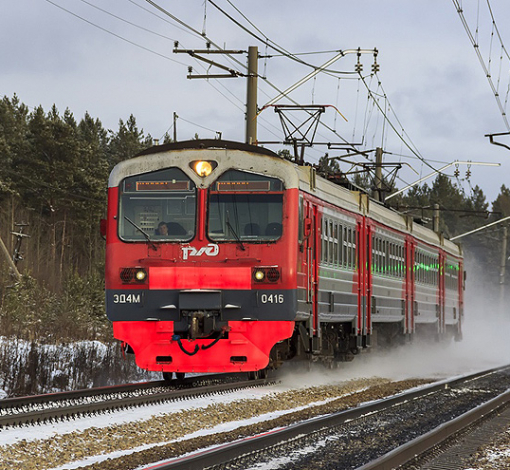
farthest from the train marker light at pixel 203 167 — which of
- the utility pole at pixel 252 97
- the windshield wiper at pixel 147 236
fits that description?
the utility pole at pixel 252 97

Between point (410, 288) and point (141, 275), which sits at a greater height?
point (410, 288)

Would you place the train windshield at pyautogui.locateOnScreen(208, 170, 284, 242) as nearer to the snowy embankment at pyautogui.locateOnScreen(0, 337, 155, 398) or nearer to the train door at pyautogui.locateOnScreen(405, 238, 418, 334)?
the snowy embankment at pyautogui.locateOnScreen(0, 337, 155, 398)

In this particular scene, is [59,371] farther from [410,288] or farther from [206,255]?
[410,288]

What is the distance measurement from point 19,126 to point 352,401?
2039 inches

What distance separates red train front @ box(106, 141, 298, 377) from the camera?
13.2 meters

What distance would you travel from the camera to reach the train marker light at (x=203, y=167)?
13.6 m

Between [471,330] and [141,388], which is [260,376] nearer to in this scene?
[141,388]

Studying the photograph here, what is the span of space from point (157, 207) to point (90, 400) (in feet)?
9.32

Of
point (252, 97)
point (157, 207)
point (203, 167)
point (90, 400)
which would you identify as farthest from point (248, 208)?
point (252, 97)

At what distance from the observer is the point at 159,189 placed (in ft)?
44.6

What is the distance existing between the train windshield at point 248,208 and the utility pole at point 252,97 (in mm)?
6693

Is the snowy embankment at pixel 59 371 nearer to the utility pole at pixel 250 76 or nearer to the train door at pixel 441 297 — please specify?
the utility pole at pixel 250 76

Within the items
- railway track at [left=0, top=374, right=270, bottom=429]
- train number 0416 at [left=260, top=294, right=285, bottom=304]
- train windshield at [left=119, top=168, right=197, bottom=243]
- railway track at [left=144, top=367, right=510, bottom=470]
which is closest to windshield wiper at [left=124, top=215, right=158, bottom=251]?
train windshield at [left=119, top=168, right=197, bottom=243]

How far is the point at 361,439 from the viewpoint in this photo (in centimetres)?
950
